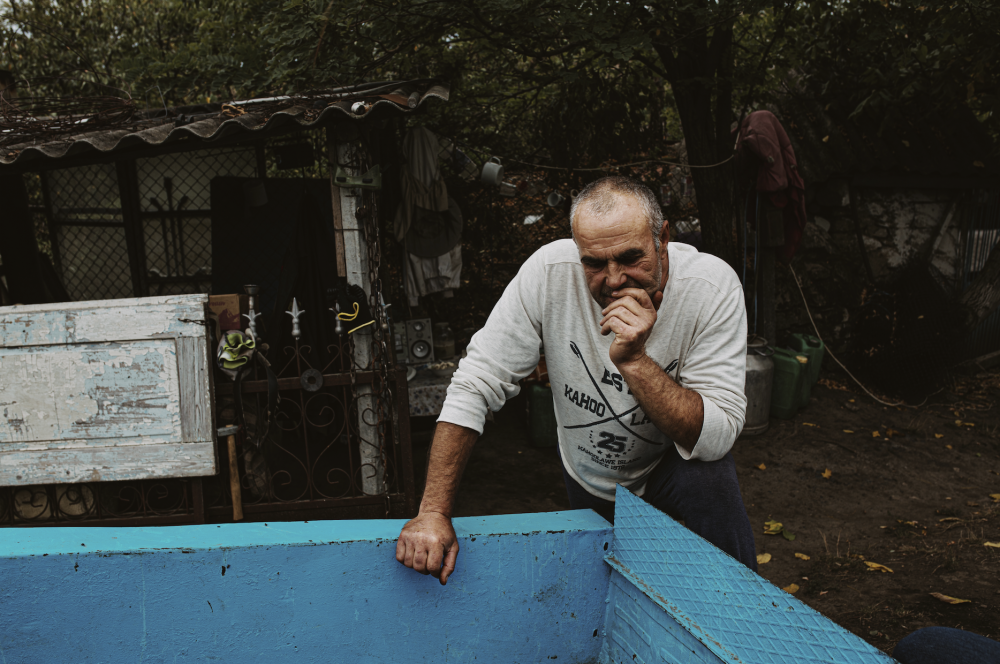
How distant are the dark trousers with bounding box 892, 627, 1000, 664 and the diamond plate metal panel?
30 centimetres

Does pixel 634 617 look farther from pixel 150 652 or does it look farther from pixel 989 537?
pixel 989 537

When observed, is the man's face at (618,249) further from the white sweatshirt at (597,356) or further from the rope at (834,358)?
the rope at (834,358)

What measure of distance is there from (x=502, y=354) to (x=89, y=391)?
2.72 meters

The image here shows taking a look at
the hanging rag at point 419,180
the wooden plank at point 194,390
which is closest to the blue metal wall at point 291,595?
the wooden plank at point 194,390

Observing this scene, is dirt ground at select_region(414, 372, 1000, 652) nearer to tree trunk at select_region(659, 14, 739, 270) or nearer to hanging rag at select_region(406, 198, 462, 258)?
hanging rag at select_region(406, 198, 462, 258)

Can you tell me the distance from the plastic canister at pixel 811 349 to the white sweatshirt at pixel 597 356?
473cm

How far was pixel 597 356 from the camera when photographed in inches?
78.6

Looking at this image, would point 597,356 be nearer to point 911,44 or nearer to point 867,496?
point 867,496

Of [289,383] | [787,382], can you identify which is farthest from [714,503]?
[787,382]

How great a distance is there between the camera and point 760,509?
4.45 m

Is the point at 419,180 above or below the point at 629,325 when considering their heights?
above

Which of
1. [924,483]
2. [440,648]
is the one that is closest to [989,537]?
[924,483]

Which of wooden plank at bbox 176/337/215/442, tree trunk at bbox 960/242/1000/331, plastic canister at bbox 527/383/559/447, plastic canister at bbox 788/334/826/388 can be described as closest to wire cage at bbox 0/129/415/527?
wooden plank at bbox 176/337/215/442

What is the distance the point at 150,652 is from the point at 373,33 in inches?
177
